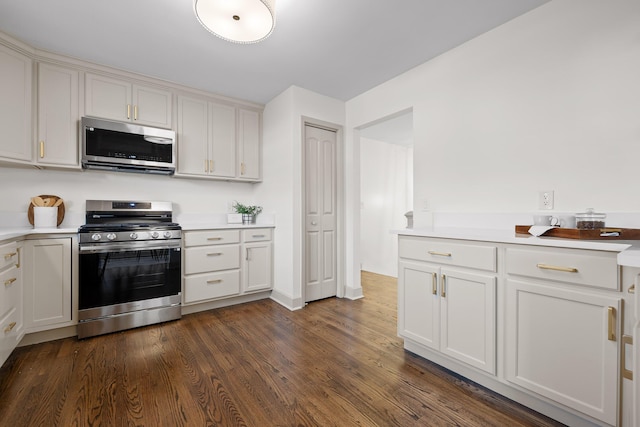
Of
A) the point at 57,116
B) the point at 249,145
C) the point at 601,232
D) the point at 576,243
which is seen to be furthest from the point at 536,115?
the point at 57,116

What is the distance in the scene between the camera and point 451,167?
2.38m

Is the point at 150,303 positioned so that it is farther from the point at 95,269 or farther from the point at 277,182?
the point at 277,182

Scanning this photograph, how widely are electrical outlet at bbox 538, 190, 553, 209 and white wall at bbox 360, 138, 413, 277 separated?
9.74ft

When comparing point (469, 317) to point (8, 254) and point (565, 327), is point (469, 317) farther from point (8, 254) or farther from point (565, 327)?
point (8, 254)

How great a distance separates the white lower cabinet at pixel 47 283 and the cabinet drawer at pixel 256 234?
1512 millimetres

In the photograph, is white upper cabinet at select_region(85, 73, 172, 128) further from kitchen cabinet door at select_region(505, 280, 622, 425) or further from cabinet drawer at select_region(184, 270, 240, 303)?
kitchen cabinet door at select_region(505, 280, 622, 425)

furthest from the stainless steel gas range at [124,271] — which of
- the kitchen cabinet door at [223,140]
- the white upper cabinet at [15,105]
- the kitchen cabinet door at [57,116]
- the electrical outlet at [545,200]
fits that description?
the electrical outlet at [545,200]

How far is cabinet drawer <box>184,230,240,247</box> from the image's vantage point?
287 cm

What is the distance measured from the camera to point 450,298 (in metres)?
1.79

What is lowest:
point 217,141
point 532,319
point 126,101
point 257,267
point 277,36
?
point 257,267

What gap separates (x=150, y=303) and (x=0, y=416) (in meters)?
1.19

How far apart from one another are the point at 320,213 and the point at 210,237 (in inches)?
50.2

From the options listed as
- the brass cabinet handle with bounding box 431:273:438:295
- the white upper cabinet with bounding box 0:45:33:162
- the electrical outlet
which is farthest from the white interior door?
the white upper cabinet with bounding box 0:45:33:162

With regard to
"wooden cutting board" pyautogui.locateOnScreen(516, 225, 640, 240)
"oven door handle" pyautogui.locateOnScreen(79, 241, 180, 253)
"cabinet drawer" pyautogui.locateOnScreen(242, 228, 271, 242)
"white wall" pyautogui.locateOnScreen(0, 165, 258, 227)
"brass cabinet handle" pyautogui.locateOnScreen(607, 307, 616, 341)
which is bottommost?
"brass cabinet handle" pyautogui.locateOnScreen(607, 307, 616, 341)
